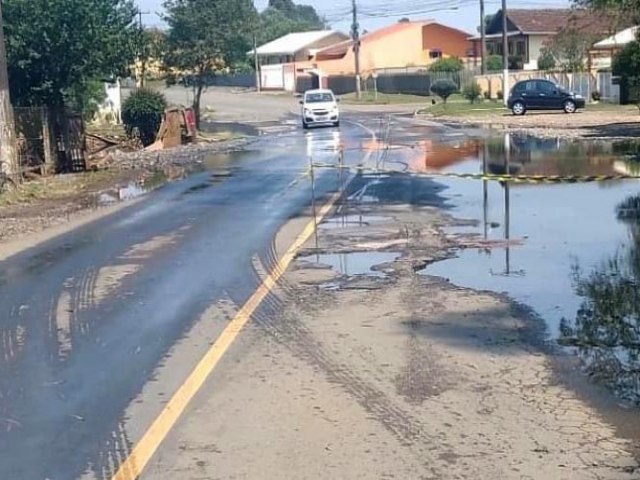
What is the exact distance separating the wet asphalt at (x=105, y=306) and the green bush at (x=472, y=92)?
48.0 metres

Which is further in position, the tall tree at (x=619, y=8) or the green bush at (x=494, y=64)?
the green bush at (x=494, y=64)

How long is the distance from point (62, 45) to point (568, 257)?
2070cm

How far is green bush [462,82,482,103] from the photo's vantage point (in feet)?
231

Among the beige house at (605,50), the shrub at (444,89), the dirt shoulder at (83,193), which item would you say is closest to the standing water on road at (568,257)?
the dirt shoulder at (83,193)

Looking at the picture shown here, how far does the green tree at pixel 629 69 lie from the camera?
44.5 m

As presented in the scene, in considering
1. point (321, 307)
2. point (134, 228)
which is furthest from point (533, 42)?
point (321, 307)

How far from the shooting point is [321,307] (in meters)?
11.4

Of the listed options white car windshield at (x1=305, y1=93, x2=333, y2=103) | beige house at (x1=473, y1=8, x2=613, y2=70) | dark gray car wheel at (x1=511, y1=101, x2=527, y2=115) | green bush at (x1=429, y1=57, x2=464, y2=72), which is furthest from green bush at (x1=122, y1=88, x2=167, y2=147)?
beige house at (x1=473, y1=8, x2=613, y2=70)

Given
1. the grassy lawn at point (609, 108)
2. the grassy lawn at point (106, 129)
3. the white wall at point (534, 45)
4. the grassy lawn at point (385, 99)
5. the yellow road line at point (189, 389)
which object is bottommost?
the grassy lawn at point (609, 108)

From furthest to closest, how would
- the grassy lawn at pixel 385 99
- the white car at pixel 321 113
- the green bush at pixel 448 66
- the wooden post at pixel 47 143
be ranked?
1. the green bush at pixel 448 66
2. the grassy lawn at pixel 385 99
3. the white car at pixel 321 113
4. the wooden post at pixel 47 143

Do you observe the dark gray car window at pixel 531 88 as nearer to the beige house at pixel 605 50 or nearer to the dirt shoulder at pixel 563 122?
the dirt shoulder at pixel 563 122

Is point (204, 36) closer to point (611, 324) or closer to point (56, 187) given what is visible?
point (56, 187)

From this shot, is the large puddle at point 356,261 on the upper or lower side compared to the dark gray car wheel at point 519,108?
lower

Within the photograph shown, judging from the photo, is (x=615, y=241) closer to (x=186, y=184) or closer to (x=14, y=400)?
(x=14, y=400)
